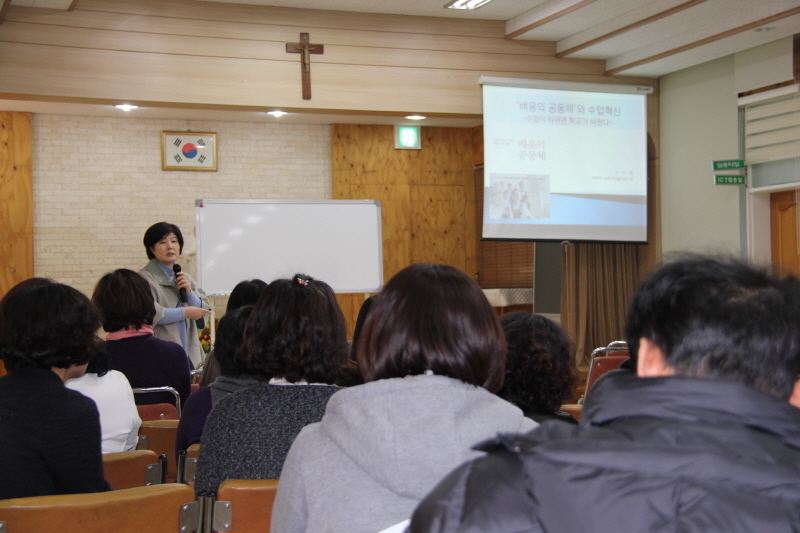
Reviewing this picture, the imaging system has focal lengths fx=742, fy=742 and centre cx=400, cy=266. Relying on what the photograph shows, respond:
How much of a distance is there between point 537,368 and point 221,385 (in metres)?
1.01

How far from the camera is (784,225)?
585 cm

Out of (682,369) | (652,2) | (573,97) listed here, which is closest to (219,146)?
(573,97)

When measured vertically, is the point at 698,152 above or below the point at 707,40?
below

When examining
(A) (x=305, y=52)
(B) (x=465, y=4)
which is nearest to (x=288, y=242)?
(A) (x=305, y=52)

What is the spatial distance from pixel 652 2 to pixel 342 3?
2121 mm

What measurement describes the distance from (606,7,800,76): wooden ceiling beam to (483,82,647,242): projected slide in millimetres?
230

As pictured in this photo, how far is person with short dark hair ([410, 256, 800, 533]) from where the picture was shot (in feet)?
1.94

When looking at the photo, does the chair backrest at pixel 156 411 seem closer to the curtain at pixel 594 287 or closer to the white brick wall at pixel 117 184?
the curtain at pixel 594 287

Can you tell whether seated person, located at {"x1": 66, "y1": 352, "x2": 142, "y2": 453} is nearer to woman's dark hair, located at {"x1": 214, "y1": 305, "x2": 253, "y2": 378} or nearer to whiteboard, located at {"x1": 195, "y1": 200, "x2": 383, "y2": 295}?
woman's dark hair, located at {"x1": 214, "y1": 305, "x2": 253, "y2": 378}

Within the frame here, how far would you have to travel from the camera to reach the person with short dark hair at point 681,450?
592 millimetres

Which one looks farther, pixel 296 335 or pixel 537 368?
pixel 296 335

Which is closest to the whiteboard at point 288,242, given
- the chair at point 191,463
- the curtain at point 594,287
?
the curtain at point 594,287

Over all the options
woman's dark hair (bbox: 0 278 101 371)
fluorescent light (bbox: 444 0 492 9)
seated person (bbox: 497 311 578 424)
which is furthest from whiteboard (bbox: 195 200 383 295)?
seated person (bbox: 497 311 578 424)

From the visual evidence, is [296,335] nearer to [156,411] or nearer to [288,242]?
[156,411]
